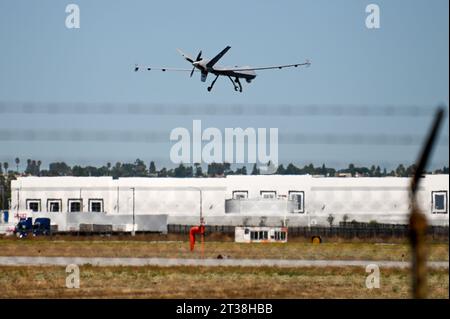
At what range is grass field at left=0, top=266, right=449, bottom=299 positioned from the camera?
19.2 metres

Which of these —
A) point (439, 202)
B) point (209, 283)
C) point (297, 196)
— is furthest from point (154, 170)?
point (297, 196)

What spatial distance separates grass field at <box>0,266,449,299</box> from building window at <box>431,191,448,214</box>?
721cm

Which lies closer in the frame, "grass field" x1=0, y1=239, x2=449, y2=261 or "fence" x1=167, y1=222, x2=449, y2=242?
"grass field" x1=0, y1=239, x2=449, y2=261

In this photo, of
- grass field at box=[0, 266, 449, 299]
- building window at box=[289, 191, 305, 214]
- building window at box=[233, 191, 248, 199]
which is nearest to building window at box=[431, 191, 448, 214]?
grass field at box=[0, 266, 449, 299]

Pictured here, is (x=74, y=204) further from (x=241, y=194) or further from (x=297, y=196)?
(x=241, y=194)

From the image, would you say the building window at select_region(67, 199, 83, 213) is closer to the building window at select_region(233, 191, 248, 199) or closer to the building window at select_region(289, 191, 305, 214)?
the building window at select_region(233, 191, 248, 199)

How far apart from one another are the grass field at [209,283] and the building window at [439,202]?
7.21 m

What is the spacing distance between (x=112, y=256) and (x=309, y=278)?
12.4 meters

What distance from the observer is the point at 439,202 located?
11039 millimetres

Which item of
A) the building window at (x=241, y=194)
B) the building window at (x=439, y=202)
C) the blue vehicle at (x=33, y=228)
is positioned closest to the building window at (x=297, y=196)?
the building window at (x=241, y=194)

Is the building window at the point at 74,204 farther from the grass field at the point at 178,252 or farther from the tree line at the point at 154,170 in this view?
the tree line at the point at 154,170

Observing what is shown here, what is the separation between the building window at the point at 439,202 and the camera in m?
10.7

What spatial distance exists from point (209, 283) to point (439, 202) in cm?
1164

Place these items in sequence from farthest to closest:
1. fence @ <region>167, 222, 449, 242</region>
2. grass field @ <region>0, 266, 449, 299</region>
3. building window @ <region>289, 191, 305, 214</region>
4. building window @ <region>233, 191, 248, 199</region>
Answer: fence @ <region>167, 222, 449, 242</region>
building window @ <region>233, 191, 248, 199</region>
building window @ <region>289, 191, 305, 214</region>
grass field @ <region>0, 266, 449, 299</region>
